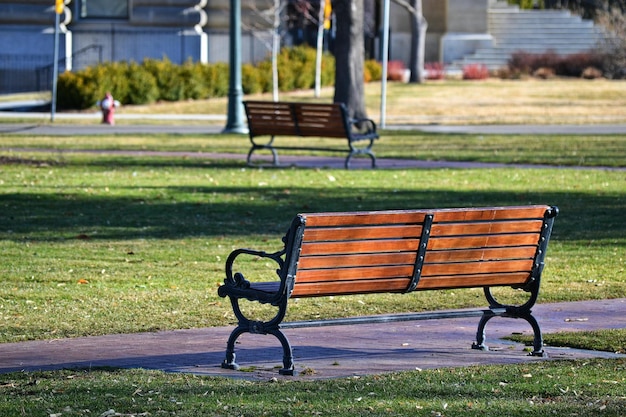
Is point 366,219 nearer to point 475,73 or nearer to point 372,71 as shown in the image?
point 372,71

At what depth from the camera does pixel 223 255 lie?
12.3 m

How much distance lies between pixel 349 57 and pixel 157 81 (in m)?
10.5

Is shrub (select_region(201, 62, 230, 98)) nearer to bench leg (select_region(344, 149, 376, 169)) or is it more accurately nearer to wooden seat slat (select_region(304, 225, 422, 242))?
bench leg (select_region(344, 149, 376, 169))

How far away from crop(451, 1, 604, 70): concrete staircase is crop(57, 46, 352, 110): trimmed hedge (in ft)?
54.0

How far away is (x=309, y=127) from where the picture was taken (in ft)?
69.5

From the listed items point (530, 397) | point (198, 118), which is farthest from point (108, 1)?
point (530, 397)

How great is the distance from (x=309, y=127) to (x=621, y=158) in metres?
5.62

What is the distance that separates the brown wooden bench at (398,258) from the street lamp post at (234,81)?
2023 cm

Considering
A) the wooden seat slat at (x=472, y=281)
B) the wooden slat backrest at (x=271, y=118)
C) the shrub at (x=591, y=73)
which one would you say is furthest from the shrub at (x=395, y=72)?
the wooden seat slat at (x=472, y=281)

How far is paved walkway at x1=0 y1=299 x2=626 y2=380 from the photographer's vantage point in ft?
24.8

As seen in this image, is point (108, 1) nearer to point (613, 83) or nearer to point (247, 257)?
point (613, 83)

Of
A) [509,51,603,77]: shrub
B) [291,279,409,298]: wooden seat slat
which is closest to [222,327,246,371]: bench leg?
[291,279,409,298]: wooden seat slat

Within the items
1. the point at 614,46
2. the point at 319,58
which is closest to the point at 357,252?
the point at 319,58

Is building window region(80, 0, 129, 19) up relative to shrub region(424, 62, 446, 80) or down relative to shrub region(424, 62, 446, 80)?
up
